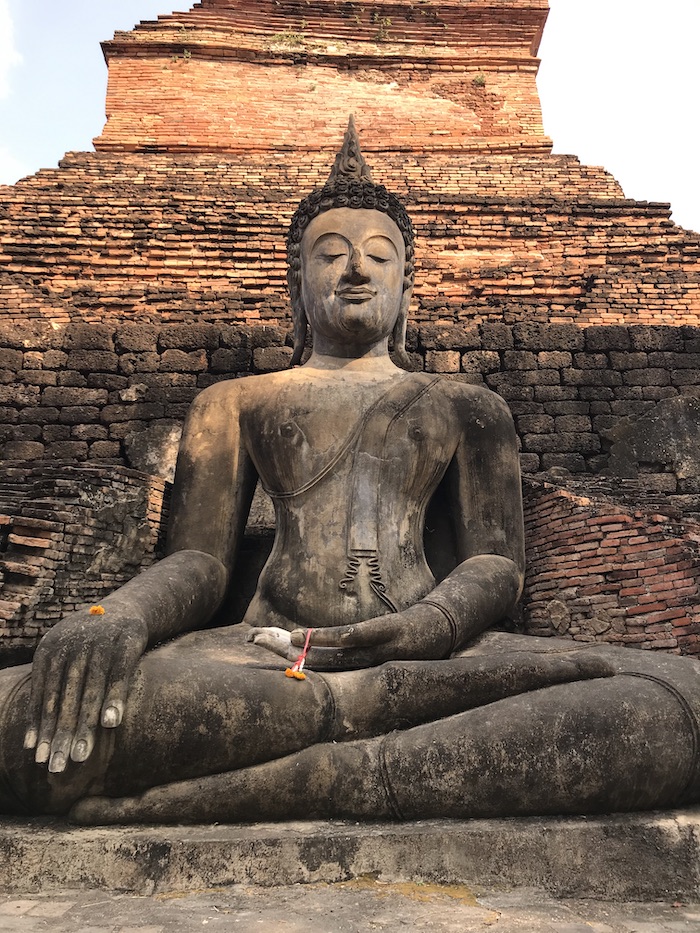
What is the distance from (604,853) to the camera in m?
2.37

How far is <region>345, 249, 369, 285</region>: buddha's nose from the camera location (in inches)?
161

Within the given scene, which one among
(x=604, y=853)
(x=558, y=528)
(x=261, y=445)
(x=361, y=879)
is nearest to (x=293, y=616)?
(x=261, y=445)

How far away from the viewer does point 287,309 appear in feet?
28.8

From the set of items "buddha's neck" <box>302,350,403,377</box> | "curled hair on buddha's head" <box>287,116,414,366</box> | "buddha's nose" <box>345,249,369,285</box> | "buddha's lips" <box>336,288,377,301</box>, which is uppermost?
"curled hair on buddha's head" <box>287,116,414,366</box>

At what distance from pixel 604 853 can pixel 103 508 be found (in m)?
3.47

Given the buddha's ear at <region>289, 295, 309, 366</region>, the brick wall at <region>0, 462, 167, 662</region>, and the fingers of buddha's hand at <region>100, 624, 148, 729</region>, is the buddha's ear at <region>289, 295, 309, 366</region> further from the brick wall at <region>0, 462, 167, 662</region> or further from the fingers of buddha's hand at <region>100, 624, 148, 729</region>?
the fingers of buddha's hand at <region>100, 624, 148, 729</region>

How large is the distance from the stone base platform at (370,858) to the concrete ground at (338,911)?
1.6 inches

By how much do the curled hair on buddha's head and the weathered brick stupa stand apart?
144cm

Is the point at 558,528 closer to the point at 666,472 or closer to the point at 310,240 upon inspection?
the point at 666,472

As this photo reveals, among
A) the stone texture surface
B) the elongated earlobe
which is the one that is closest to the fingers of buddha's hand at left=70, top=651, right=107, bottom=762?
the elongated earlobe

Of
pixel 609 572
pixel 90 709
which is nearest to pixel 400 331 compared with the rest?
Answer: pixel 609 572

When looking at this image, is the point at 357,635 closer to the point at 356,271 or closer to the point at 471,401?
the point at 471,401

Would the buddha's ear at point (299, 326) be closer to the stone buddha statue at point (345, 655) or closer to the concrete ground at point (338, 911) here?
the stone buddha statue at point (345, 655)

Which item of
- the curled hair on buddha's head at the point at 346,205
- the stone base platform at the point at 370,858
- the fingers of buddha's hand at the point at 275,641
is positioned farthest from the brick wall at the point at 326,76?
the stone base platform at the point at 370,858
